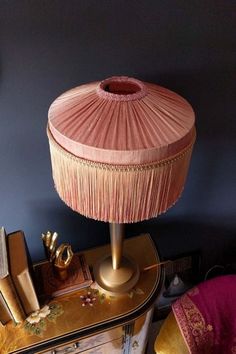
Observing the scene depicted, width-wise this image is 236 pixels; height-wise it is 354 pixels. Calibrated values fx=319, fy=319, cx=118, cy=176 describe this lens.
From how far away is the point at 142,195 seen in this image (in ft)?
2.11

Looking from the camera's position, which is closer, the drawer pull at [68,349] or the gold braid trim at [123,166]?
the gold braid trim at [123,166]

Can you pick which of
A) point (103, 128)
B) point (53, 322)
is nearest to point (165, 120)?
point (103, 128)

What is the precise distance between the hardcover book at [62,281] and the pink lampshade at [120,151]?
427mm

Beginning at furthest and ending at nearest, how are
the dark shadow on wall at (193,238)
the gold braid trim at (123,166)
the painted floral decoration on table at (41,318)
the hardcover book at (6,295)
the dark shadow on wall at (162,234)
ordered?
1. the dark shadow on wall at (193,238)
2. the dark shadow on wall at (162,234)
3. the painted floral decoration on table at (41,318)
4. the hardcover book at (6,295)
5. the gold braid trim at (123,166)

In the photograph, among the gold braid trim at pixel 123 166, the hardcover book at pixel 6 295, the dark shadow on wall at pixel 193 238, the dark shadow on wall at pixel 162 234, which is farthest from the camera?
the dark shadow on wall at pixel 193 238

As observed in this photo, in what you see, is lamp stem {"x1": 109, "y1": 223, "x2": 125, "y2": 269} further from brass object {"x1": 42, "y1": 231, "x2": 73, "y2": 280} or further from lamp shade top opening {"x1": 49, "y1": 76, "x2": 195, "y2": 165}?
lamp shade top opening {"x1": 49, "y1": 76, "x2": 195, "y2": 165}

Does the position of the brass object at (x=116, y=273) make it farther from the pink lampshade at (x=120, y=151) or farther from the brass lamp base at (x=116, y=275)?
the pink lampshade at (x=120, y=151)

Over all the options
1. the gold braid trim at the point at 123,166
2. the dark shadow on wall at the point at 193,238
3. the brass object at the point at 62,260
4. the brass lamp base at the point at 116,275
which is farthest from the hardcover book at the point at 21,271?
the dark shadow on wall at the point at 193,238

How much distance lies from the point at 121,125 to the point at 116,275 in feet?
1.90

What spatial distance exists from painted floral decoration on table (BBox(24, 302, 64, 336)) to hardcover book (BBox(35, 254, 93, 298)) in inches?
1.5

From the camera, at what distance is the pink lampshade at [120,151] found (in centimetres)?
60

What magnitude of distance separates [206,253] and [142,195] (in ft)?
3.63

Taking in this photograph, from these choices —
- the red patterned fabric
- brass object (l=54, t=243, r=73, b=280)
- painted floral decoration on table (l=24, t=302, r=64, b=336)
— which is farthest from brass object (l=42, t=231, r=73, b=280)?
the red patterned fabric

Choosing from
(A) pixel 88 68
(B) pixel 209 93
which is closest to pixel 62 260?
(A) pixel 88 68
